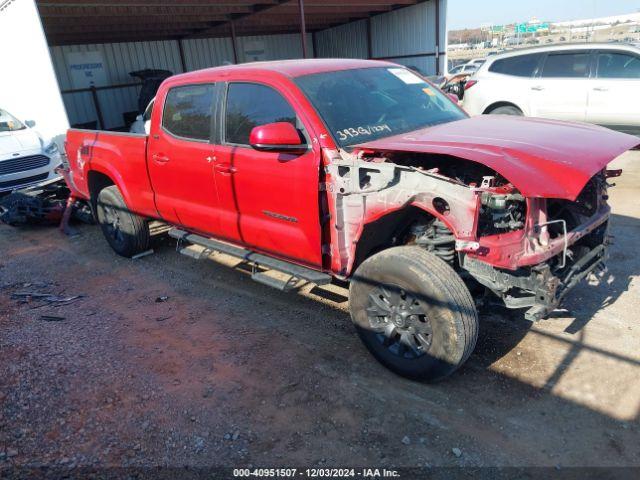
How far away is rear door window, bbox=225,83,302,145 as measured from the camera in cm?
376

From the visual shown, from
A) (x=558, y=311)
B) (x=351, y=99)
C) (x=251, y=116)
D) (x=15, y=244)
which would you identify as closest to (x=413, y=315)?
(x=558, y=311)

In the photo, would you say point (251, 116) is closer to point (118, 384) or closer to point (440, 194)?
point (440, 194)

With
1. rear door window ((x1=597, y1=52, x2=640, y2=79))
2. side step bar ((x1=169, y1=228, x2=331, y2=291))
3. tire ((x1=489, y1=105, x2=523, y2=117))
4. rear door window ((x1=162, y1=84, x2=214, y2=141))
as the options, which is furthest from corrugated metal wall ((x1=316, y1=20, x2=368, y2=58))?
side step bar ((x1=169, y1=228, x2=331, y2=291))

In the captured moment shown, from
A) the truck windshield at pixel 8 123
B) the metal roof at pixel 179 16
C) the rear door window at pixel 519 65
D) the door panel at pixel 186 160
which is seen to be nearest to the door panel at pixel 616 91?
the rear door window at pixel 519 65

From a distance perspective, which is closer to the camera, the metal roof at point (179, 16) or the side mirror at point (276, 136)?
the side mirror at point (276, 136)

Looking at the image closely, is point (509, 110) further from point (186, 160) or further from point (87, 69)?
point (87, 69)

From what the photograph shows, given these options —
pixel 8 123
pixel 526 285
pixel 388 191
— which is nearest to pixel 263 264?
pixel 388 191

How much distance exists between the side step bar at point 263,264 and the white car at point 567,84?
6649 mm

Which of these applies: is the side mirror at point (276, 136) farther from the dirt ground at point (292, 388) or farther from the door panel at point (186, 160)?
the dirt ground at point (292, 388)

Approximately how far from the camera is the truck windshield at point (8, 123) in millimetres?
9152

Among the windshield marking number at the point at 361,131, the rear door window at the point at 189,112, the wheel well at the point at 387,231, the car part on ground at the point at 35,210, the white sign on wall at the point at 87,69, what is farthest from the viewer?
the white sign on wall at the point at 87,69

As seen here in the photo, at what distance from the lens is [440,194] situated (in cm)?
287

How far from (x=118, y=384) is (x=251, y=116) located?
7.22 feet

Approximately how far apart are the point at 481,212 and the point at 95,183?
491 centimetres
